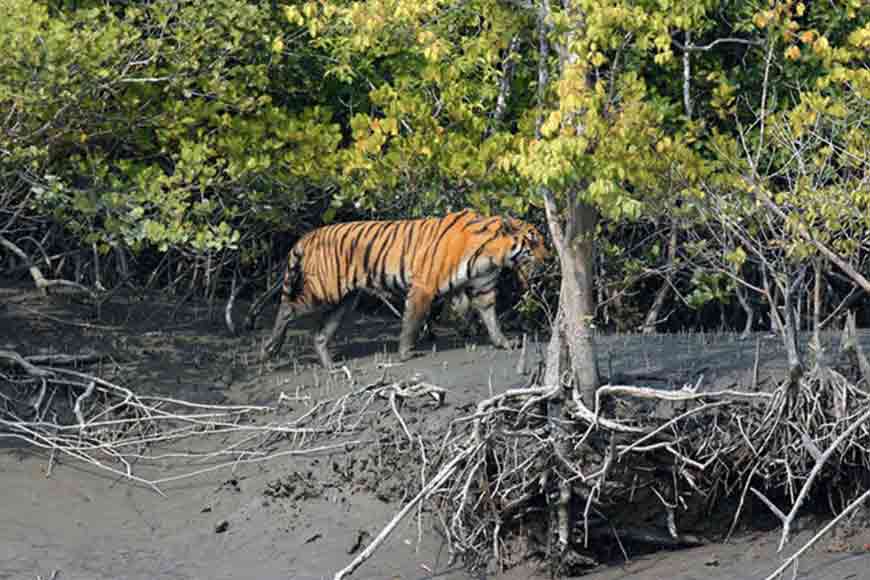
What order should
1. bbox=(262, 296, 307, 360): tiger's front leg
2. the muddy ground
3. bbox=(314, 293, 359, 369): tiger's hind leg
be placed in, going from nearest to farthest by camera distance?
1. the muddy ground
2. bbox=(314, 293, 359, 369): tiger's hind leg
3. bbox=(262, 296, 307, 360): tiger's front leg

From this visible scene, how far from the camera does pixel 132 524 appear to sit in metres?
12.0

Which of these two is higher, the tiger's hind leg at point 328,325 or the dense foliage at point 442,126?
the dense foliage at point 442,126

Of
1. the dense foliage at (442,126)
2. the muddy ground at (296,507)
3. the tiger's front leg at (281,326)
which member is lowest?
the muddy ground at (296,507)

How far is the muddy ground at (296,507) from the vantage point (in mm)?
11367

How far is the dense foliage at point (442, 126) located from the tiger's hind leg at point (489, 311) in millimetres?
705

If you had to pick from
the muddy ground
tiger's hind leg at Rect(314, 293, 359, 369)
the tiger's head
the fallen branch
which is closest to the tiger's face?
the tiger's head

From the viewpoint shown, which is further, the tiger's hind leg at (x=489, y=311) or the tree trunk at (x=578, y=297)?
the tiger's hind leg at (x=489, y=311)

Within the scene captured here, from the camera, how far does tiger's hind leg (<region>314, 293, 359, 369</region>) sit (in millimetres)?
14055

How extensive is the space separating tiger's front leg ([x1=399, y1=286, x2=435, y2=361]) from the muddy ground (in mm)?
149

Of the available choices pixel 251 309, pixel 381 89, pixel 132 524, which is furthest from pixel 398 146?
pixel 132 524

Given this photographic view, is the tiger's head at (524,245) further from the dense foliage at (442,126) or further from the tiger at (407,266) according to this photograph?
the dense foliage at (442,126)

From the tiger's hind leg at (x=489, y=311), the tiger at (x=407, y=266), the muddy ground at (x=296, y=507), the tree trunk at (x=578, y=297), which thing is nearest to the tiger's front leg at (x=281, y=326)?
the tiger at (x=407, y=266)

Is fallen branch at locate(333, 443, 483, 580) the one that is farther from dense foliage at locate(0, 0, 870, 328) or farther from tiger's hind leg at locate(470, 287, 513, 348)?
tiger's hind leg at locate(470, 287, 513, 348)

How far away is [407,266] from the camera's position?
45.8 feet
